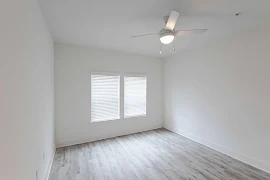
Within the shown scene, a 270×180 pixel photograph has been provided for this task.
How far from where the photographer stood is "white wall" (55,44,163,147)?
3436 millimetres

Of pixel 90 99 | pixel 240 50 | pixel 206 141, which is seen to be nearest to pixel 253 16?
pixel 240 50

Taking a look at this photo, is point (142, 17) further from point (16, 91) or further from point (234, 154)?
point (234, 154)

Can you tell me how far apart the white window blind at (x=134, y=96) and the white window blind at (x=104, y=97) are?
344 millimetres

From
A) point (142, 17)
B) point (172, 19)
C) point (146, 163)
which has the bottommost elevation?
point (146, 163)

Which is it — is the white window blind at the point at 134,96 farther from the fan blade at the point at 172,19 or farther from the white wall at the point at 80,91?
the fan blade at the point at 172,19

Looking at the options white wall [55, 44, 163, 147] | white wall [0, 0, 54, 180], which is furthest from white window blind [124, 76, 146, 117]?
white wall [0, 0, 54, 180]

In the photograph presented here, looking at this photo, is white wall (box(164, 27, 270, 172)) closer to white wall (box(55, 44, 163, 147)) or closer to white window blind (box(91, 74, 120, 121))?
white wall (box(55, 44, 163, 147))

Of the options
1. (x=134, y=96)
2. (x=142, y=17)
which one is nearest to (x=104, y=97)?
(x=134, y=96)

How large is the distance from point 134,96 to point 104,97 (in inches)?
41.0

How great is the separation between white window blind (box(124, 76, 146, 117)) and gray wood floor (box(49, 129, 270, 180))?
105 centimetres

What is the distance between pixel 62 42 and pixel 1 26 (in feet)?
8.98

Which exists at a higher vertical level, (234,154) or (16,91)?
(16,91)

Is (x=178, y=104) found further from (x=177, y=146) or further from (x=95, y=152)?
(x=95, y=152)

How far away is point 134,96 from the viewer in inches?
180
